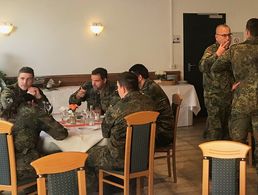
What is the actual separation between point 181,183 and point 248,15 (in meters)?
4.96

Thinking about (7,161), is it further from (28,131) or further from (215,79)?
(215,79)

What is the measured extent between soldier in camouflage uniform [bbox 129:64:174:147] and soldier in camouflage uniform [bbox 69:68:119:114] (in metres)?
0.42

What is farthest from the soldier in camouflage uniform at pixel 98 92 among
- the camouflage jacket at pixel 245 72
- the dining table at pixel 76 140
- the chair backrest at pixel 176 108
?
the camouflage jacket at pixel 245 72

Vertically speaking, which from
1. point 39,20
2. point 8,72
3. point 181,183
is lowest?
point 181,183

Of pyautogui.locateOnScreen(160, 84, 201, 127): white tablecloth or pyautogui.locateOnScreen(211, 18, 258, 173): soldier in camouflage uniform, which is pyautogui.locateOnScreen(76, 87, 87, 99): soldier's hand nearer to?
pyautogui.locateOnScreen(211, 18, 258, 173): soldier in camouflage uniform

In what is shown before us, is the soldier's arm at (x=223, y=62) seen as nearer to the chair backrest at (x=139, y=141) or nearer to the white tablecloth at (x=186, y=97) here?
the chair backrest at (x=139, y=141)

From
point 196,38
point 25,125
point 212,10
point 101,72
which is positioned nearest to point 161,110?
point 101,72

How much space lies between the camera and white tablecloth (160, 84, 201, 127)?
672 cm

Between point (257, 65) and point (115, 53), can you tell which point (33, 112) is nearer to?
point (257, 65)

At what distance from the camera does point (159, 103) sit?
383 centimetres

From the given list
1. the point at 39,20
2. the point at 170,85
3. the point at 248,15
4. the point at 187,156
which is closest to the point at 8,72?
the point at 39,20

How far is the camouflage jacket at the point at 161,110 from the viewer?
3820mm

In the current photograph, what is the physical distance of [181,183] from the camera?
160 inches

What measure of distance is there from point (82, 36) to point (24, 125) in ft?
13.2
